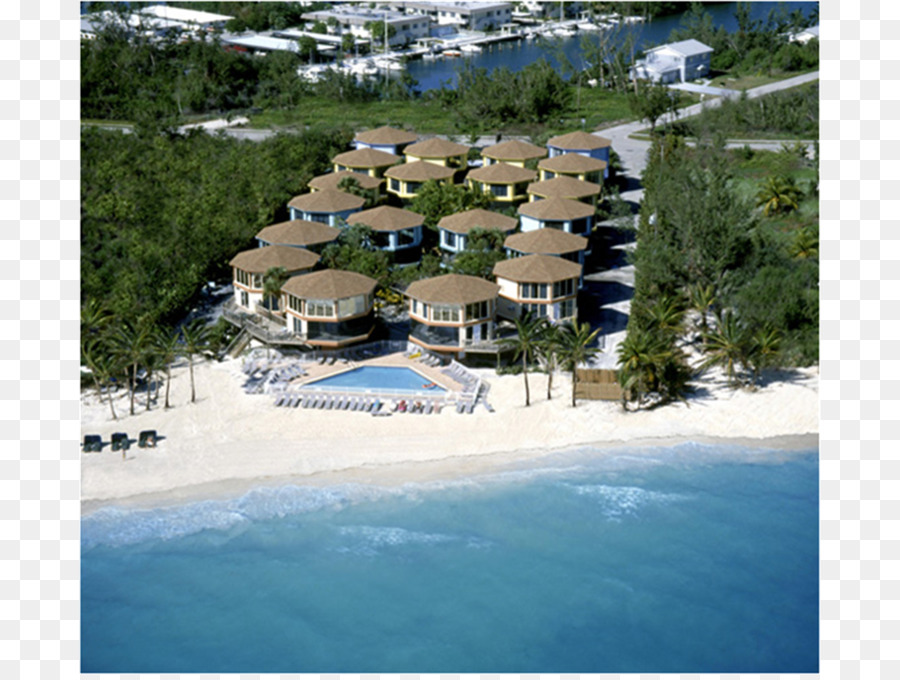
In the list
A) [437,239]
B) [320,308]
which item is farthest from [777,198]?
[320,308]

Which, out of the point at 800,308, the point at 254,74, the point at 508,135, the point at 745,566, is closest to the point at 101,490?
the point at 745,566

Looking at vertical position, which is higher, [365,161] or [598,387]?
[365,161]

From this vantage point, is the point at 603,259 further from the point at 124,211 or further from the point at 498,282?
the point at 124,211

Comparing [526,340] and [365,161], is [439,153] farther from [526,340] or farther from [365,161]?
[526,340]

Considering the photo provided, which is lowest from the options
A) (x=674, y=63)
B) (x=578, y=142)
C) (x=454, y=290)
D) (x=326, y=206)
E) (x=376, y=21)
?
(x=454, y=290)

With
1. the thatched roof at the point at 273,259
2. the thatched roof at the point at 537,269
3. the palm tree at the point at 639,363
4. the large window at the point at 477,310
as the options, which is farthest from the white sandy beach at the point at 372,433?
the thatched roof at the point at 273,259

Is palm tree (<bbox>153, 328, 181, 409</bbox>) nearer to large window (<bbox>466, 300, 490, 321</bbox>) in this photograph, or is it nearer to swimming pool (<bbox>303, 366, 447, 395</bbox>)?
swimming pool (<bbox>303, 366, 447, 395</bbox>)

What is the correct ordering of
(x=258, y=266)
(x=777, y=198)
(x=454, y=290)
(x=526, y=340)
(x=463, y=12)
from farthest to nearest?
(x=463, y=12)
(x=777, y=198)
(x=258, y=266)
(x=454, y=290)
(x=526, y=340)
